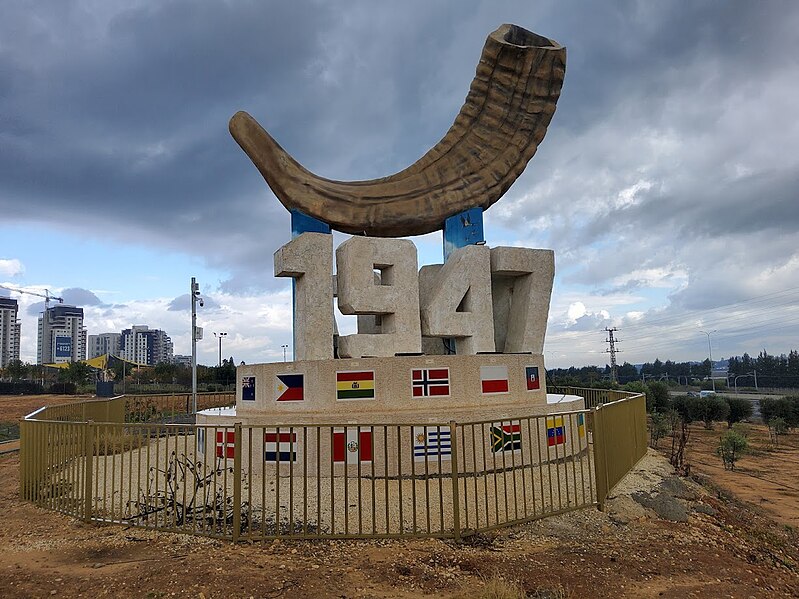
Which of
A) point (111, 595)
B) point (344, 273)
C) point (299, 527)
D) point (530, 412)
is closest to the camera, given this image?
point (111, 595)

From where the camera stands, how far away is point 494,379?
1049cm

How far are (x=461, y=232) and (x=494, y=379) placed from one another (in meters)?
3.60

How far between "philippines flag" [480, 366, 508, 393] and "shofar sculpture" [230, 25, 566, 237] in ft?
12.1

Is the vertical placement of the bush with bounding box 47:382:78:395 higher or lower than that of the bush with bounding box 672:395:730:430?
higher

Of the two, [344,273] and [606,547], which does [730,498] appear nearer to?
[606,547]

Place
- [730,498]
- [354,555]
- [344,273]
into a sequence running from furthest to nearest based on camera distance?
[344,273] < [730,498] < [354,555]

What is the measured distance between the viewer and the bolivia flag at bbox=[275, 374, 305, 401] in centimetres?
1004

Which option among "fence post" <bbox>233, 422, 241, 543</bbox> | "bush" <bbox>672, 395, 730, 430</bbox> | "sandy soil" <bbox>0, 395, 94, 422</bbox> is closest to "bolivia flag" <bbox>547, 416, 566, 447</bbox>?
"fence post" <bbox>233, 422, 241, 543</bbox>

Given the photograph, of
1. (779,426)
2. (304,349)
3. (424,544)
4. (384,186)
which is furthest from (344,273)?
(779,426)

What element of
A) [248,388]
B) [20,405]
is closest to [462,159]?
[248,388]

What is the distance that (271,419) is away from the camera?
32.2 ft

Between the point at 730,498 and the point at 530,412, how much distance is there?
134 inches

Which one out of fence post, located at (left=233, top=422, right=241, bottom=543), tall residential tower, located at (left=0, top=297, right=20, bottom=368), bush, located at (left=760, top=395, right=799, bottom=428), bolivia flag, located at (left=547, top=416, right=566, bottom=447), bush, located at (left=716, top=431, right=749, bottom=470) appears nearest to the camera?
fence post, located at (left=233, top=422, right=241, bottom=543)

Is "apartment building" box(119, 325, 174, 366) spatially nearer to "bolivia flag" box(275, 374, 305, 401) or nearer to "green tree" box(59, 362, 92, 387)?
"green tree" box(59, 362, 92, 387)
